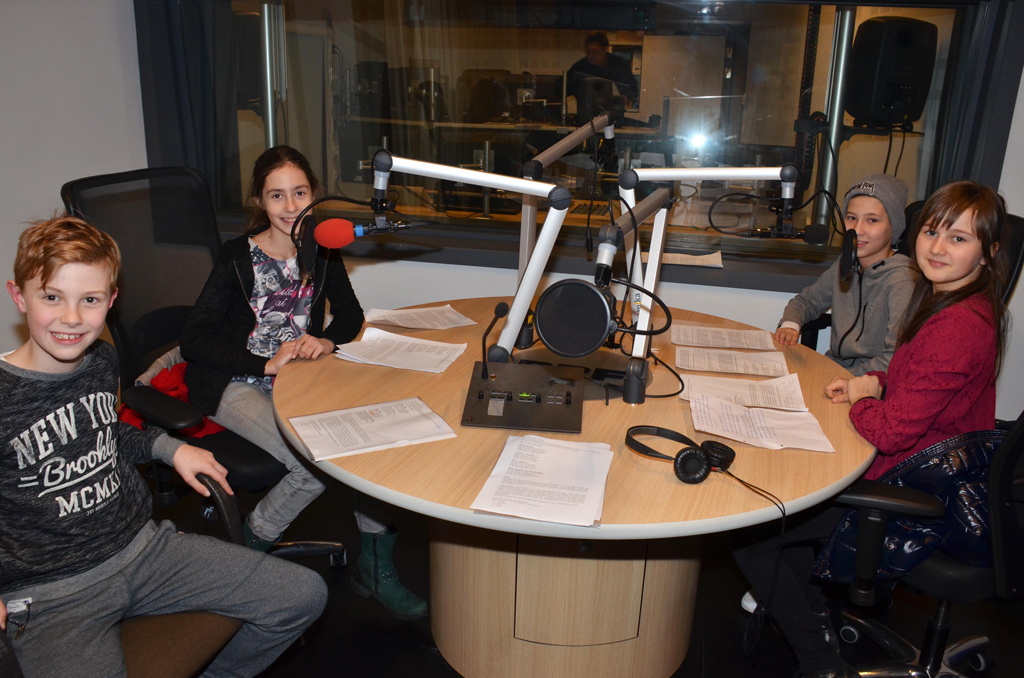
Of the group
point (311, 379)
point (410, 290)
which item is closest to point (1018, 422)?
point (311, 379)

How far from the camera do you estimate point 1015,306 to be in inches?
105

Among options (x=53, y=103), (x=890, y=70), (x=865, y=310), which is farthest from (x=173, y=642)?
(x=890, y=70)

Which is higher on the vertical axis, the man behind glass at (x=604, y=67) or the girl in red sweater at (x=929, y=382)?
the man behind glass at (x=604, y=67)

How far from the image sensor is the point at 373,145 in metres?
3.18

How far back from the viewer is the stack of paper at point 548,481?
3.69 feet

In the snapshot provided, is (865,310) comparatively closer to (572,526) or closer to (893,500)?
(893,500)

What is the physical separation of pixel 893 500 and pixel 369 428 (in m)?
0.96

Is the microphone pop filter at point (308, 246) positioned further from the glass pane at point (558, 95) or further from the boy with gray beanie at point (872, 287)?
the glass pane at point (558, 95)

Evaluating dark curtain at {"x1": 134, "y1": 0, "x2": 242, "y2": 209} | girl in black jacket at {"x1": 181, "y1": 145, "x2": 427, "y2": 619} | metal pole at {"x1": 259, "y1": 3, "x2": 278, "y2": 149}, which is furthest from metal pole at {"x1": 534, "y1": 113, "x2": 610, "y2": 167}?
dark curtain at {"x1": 134, "y1": 0, "x2": 242, "y2": 209}

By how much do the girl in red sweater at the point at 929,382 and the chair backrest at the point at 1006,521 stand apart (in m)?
0.15

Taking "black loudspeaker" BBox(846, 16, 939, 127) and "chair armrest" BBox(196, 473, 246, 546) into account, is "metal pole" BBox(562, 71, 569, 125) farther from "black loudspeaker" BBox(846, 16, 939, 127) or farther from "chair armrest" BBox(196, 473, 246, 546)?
"chair armrest" BBox(196, 473, 246, 546)

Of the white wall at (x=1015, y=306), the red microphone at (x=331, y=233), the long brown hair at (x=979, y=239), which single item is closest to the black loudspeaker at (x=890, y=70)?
the white wall at (x=1015, y=306)

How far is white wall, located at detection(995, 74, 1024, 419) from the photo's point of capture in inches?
100

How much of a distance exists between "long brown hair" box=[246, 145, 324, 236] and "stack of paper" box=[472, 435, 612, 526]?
1072mm
